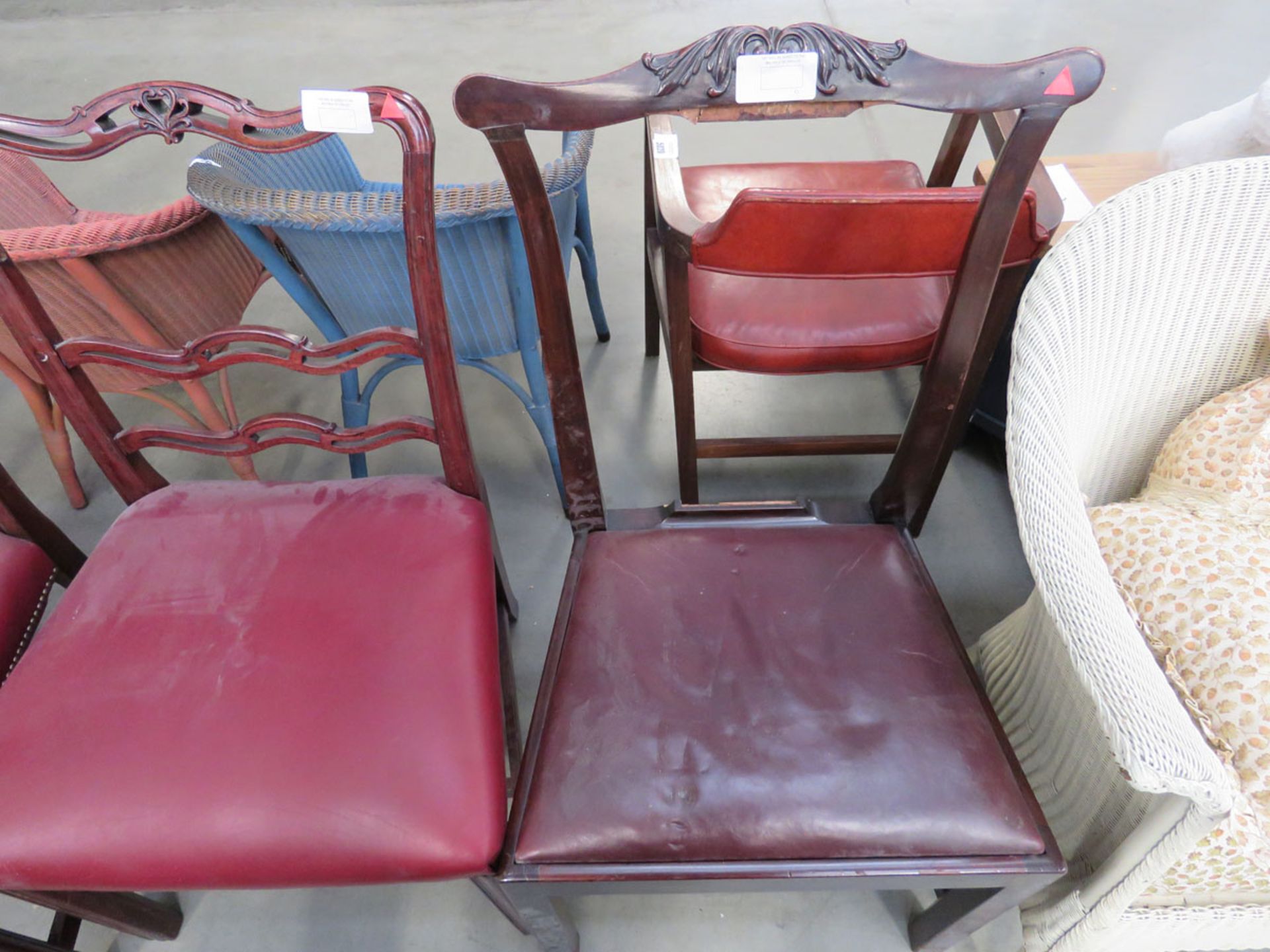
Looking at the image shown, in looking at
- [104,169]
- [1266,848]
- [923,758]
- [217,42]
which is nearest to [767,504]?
[923,758]

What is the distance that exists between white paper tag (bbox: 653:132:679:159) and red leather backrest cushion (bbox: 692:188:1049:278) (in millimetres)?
300

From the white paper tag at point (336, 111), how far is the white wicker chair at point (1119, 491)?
0.63 metres

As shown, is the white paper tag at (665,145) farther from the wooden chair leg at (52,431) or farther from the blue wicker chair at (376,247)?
the wooden chair leg at (52,431)

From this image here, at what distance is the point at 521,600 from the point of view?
1342mm

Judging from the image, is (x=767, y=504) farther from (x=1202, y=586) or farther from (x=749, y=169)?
(x=749, y=169)

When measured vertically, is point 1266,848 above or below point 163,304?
below

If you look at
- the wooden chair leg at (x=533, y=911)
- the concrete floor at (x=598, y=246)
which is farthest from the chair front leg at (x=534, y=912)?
the concrete floor at (x=598, y=246)

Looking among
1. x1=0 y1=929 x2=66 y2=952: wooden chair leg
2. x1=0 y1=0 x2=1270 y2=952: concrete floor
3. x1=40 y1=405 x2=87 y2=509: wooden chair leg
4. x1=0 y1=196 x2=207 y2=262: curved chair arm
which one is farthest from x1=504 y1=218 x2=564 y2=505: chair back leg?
x1=40 y1=405 x2=87 y2=509: wooden chair leg

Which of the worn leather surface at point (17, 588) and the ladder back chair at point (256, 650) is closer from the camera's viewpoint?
the ladder back chair at point (256, 650)

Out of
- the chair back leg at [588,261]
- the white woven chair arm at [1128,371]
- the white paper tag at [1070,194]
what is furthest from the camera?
the chair back leg at [588,261]

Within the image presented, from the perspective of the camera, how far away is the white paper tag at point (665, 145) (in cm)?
110

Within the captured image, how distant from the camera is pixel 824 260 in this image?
854mm

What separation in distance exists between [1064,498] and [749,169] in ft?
3.22

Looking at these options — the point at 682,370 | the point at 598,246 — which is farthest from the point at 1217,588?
the point at 598,246
